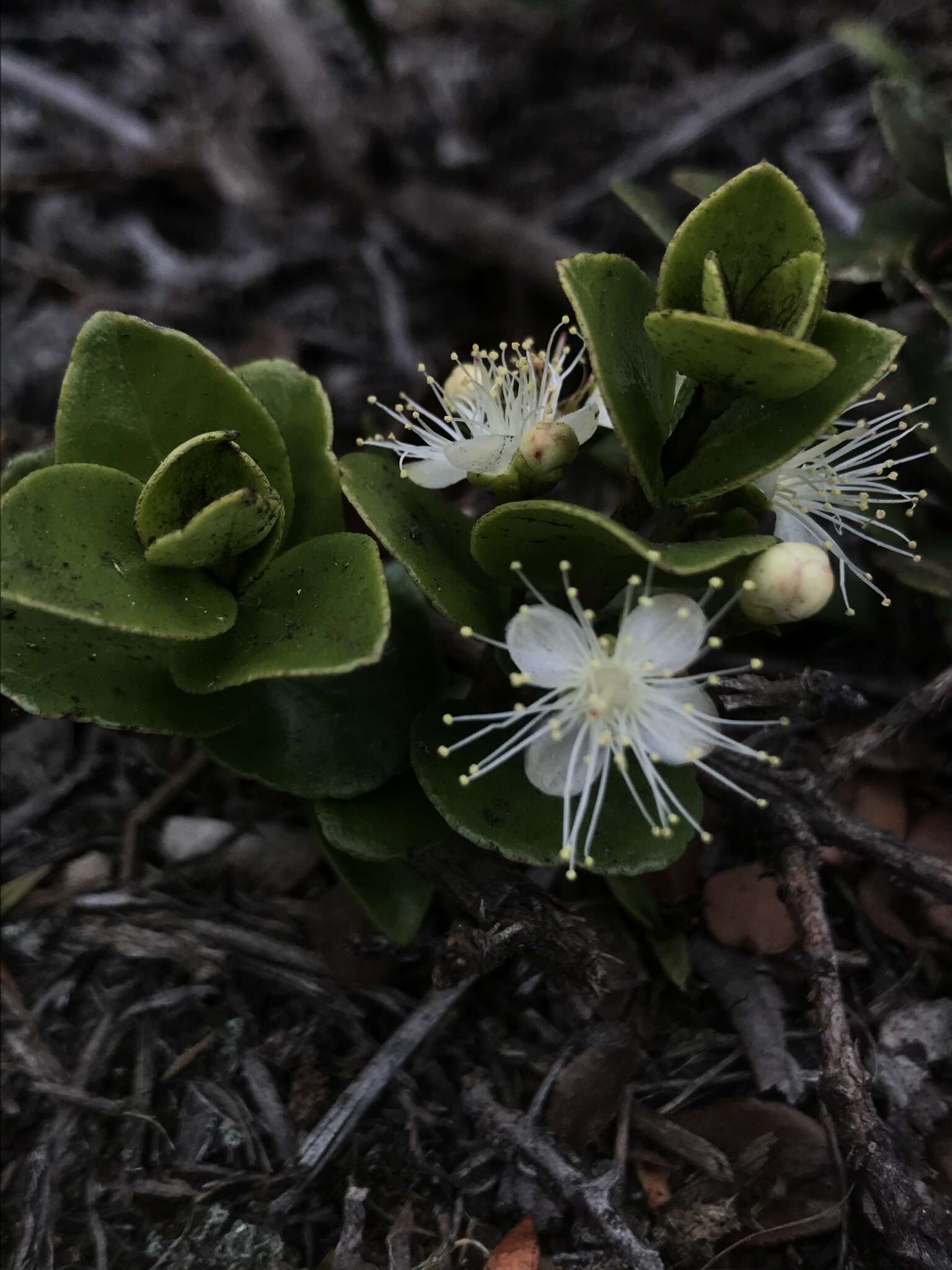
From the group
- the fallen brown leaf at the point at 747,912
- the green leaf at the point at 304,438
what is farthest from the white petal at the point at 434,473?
the fallen brown leaf at the point at 747,912

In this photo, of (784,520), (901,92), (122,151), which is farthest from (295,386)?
(122,151)

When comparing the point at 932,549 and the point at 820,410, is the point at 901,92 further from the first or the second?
the point at 820,410

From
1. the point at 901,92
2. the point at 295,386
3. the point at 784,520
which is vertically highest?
the point at 901,92

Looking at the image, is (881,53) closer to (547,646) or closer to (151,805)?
(547,646)

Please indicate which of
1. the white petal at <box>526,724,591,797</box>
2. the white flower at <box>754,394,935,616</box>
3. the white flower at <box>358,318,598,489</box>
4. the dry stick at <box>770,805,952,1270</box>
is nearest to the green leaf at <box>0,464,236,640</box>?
the white flower at <box>358,318,598,489</box>

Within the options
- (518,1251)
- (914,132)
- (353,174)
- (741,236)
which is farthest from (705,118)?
(518,1251)

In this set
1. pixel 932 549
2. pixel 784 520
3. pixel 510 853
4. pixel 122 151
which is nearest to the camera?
pixel 510 853

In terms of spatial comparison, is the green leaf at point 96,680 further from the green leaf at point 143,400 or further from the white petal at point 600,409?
the white petal at point 600,409
